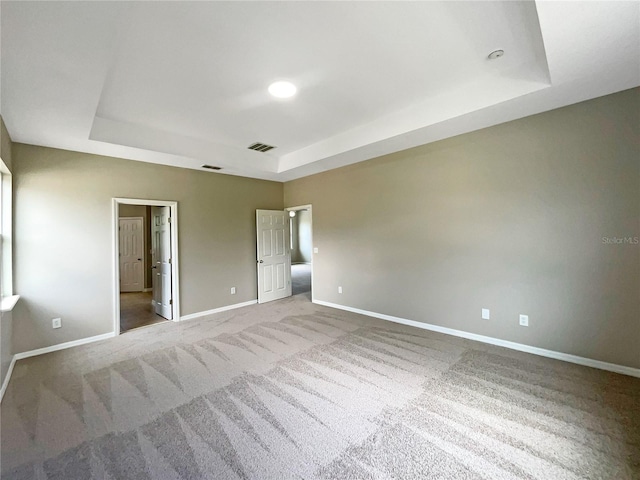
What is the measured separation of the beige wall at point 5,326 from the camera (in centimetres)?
259

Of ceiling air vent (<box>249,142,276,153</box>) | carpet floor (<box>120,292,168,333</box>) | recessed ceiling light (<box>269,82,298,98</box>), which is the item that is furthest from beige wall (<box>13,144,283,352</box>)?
recessed ceiling light (<box>269,82,298,98</box>)

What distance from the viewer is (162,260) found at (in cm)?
486

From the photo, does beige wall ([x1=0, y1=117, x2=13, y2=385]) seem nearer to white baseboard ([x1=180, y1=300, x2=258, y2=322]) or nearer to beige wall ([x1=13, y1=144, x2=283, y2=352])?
beige wall ([x1=13, y1=144, x2=283, y2=352])

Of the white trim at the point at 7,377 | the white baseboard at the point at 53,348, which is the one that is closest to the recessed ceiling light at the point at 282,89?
the white trim at the point at 7,377

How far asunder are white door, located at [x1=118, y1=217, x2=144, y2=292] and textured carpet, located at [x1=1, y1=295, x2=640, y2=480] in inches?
167

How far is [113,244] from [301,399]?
3447 millimetres

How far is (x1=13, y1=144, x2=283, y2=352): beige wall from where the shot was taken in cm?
330

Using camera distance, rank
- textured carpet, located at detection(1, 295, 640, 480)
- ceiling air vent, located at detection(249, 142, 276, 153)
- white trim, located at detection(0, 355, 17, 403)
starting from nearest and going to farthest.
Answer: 1. textured carpet, located at detection(1, 295, 640, 480)
2. white trim, located at detection(0, 355, 17, 403)
3. ceiling air vent, located at detection(249, 142, 276, 153)

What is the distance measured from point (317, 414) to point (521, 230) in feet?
9.66

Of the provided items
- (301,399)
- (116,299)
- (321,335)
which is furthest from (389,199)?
(116,299)

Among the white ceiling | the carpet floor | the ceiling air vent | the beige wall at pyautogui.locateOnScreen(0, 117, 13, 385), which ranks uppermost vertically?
the ceiling air vent

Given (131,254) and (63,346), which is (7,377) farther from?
(131,254)

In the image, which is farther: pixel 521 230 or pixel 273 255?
pixel 273 255

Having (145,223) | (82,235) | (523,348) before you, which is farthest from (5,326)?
(523,348)
